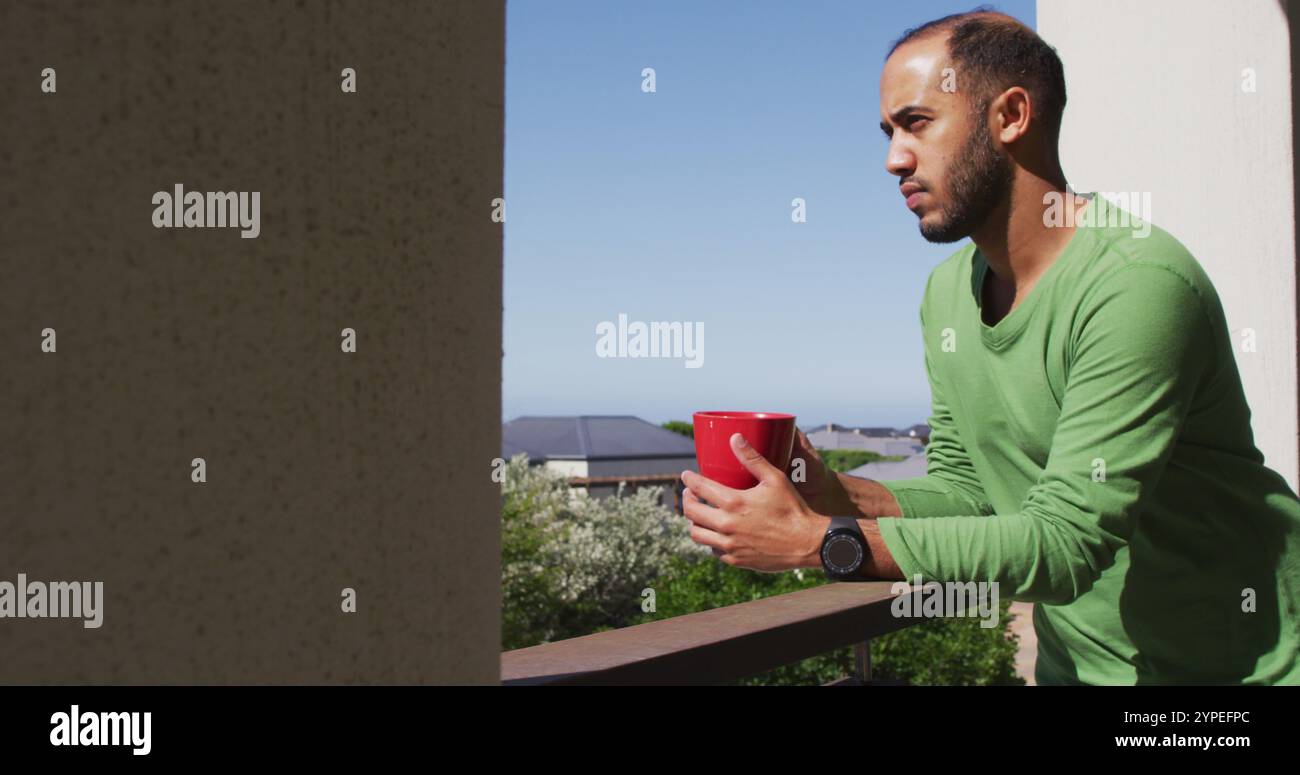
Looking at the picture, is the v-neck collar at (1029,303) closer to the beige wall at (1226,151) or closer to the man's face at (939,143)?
the man's face at (939,143)

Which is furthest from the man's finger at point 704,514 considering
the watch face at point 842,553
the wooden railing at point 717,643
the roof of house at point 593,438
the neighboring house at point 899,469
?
the roof of house at point 593,438

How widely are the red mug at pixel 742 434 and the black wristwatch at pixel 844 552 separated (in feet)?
0.40

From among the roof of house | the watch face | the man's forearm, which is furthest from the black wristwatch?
the roof of house

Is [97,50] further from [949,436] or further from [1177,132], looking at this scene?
[1177,132]

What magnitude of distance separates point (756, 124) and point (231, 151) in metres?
20.3

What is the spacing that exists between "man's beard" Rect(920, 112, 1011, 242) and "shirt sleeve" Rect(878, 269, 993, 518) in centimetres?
34

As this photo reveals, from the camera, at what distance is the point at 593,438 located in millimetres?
36375

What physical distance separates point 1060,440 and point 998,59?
24.1 inches

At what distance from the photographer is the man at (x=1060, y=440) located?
46.7 inches

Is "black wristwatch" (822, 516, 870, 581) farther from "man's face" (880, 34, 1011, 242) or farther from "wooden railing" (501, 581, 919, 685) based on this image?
"man's face" (880, 34, 1011, 242)

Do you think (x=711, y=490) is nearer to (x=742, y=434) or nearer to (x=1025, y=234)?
(x=742, y=434)

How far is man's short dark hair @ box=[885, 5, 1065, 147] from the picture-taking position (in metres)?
1.41

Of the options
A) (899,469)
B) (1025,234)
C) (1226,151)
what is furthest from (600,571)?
(1025,234)

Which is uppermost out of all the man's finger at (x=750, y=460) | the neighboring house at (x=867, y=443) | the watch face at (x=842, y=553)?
the man's finger at (x=750, y=460)
